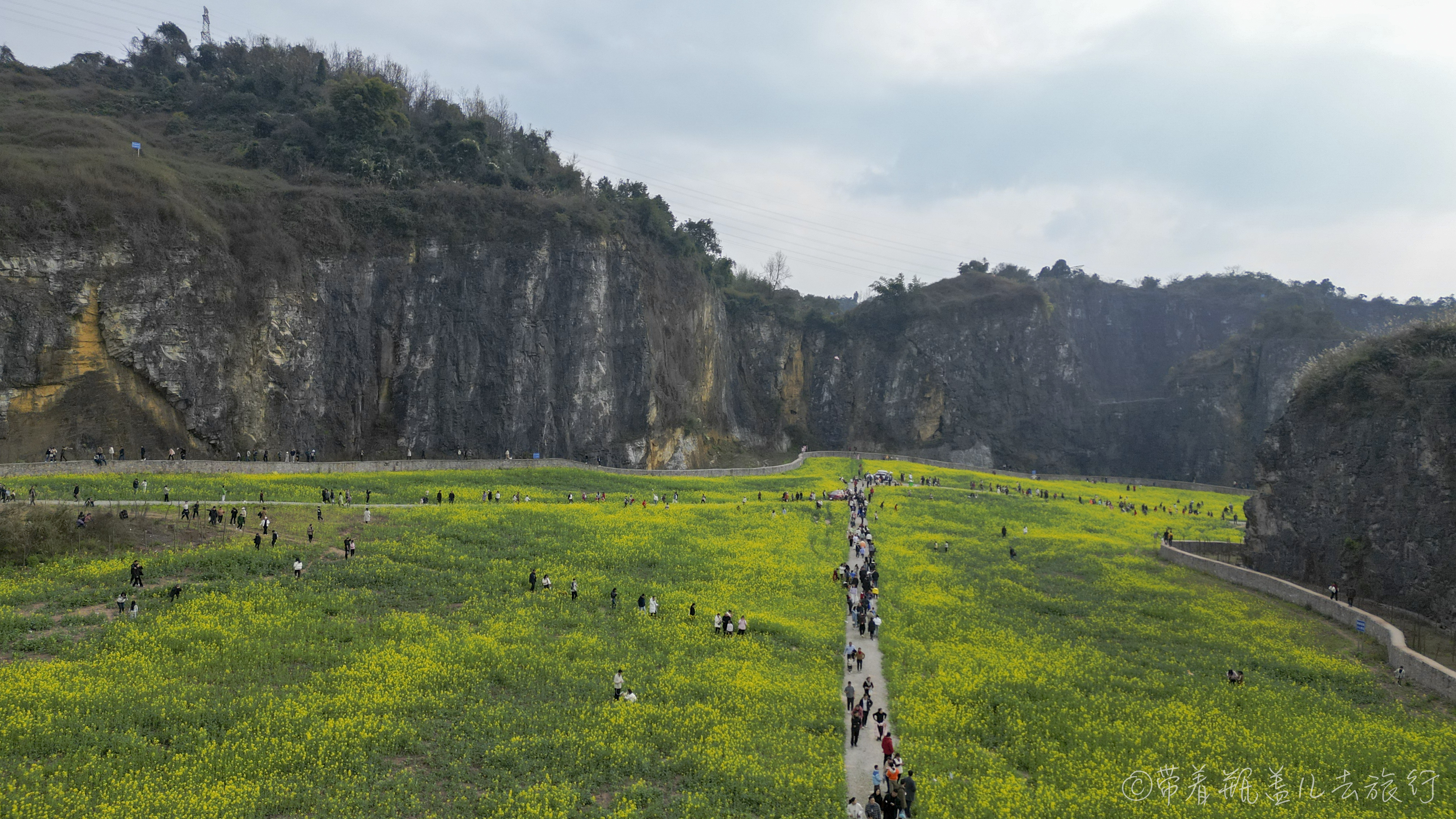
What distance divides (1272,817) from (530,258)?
70.6 metres

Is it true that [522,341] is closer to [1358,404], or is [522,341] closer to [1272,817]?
[1358,404]

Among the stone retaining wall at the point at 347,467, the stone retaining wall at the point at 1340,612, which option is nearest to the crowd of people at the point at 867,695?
the stone retaining wall at the point at 1340,612

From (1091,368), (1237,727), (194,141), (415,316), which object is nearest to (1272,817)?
(1237,727)

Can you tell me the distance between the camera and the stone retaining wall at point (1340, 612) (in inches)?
966

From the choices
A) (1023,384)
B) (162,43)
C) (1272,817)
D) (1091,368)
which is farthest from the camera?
(1091,368)

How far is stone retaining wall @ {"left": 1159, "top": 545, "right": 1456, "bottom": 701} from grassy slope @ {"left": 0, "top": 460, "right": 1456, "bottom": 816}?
3.99ft

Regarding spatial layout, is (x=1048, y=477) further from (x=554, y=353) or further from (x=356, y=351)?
(x=356, y=351)

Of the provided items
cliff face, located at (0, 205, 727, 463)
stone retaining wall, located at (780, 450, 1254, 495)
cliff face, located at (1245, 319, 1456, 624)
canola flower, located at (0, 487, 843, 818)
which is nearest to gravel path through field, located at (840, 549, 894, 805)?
canola flower, located at (0, 487, 843, 818)

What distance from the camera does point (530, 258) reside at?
7662 centimetres

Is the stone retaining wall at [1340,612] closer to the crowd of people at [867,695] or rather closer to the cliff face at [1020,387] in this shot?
the crowd of people at [867,695]

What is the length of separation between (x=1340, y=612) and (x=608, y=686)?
30.0 meters

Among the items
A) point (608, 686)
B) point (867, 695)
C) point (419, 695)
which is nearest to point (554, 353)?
point (608, 686)

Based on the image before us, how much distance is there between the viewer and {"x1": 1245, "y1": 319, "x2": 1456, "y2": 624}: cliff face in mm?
35031

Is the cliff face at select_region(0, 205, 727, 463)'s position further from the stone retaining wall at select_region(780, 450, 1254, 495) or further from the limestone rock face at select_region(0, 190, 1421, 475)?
the stone retaining wall at select_region(780, 450, 1254, 495)
